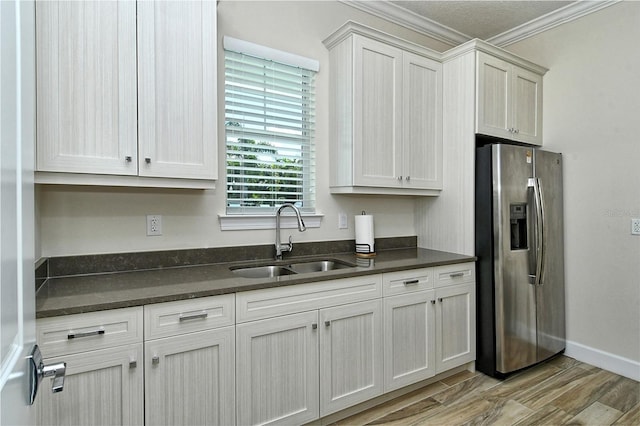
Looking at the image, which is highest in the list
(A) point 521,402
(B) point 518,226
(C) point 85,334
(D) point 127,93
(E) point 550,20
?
(E) point 550,20

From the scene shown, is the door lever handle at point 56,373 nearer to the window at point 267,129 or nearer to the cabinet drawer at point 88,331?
the cabinet drawer at point 88,331

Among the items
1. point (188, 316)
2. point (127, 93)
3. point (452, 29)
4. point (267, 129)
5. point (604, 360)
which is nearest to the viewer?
point (188, 316)

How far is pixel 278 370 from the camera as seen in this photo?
6.04 ft

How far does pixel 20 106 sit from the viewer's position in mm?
613

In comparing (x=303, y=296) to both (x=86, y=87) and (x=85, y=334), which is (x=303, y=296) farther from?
(x=86, y=87)

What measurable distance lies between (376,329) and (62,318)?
1569 millimetres

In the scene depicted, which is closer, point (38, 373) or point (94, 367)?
point (38, 373)

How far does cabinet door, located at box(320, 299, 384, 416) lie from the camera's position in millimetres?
1993

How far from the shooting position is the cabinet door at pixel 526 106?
2932 mm

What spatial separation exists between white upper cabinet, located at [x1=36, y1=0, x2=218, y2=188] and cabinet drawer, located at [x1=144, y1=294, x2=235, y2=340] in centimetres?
62

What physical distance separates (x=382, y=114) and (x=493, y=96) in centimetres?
92

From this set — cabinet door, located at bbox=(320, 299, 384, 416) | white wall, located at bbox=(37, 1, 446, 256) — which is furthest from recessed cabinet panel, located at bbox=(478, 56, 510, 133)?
cabinet door, located at bbox=(320, 299, 384, 416)

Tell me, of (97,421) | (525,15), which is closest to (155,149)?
(97,421)

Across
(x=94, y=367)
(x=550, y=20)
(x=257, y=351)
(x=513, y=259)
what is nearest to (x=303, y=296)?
(x=257, y=351)
